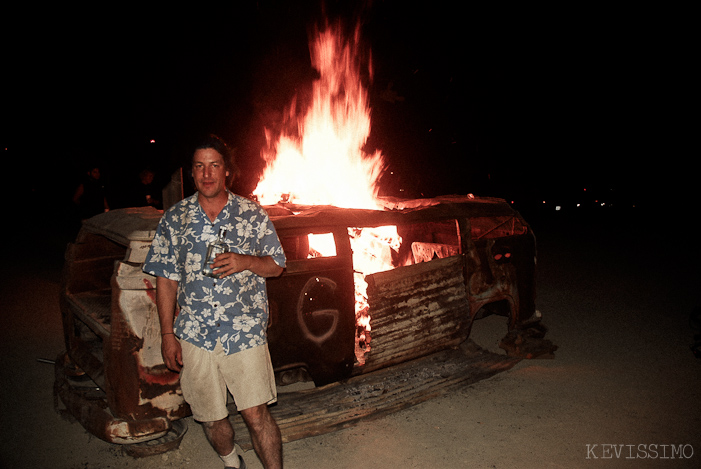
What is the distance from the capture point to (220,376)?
101 inches

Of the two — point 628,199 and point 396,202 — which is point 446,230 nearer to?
point 396,202

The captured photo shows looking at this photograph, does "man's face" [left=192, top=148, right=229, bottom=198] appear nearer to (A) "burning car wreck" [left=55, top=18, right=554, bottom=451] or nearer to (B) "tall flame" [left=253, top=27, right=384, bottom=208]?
(A) "burning car wreck" [left=55, top=18, right=554, bottom=451]

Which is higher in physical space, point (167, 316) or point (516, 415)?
point (167, 316)

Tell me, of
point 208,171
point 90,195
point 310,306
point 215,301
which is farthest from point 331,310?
point 90,195

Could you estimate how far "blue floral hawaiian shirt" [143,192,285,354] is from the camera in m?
2.46

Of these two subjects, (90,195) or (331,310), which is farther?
(90,195)

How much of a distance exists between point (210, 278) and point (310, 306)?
1.13 metres

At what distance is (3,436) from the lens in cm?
339

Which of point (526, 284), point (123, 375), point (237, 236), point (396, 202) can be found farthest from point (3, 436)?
point (526, 284)

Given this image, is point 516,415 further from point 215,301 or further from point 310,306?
point 215,301

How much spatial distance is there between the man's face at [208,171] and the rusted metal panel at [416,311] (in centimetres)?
173

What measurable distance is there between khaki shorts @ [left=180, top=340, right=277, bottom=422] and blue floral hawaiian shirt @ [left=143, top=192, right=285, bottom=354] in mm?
65

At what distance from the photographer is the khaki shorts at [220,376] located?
250 centimetres

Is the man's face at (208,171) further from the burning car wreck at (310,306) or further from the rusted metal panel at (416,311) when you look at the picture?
the rusted metal panel at (416,311)
